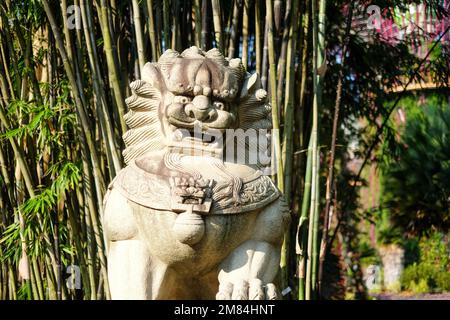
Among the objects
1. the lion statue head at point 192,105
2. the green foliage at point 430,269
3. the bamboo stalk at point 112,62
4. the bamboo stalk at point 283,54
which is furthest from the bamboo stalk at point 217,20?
the green foliage at point 430,269

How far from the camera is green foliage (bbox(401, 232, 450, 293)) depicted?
896 cm

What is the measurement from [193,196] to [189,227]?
0.10 m

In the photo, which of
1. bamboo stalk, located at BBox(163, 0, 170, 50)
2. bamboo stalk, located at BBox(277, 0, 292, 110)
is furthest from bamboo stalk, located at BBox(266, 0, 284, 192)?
bamboo stalk, located at BBox(163, 0, 170, 50)

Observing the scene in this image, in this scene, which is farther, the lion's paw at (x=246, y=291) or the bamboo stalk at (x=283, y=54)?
the bamboo stalk at (x=283, y=54)

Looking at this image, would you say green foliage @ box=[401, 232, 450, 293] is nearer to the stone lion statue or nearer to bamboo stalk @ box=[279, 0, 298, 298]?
bamboo stalk @ box=[279, 0, 298, 298]

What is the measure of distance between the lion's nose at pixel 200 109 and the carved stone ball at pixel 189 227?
1.13 ft

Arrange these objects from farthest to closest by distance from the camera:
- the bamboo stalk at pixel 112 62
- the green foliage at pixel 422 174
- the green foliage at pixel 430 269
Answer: the green foliage at pixel 430 269
the green foliage at pixel 422 174
the bamboo stalk at pixel 112 62

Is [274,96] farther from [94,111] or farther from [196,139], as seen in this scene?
[94,111]

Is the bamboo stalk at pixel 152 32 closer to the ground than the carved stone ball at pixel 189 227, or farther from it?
farther from it

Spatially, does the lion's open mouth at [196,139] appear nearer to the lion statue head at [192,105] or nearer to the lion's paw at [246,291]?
the lion statue head at [192,105]

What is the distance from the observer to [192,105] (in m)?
2.56

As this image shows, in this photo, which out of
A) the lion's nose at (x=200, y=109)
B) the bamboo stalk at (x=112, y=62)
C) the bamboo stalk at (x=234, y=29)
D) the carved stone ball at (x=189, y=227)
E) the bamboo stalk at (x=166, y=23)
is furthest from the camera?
the bamboo stalk at (x=234, y=29)

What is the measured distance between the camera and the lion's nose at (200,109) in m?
2.55
